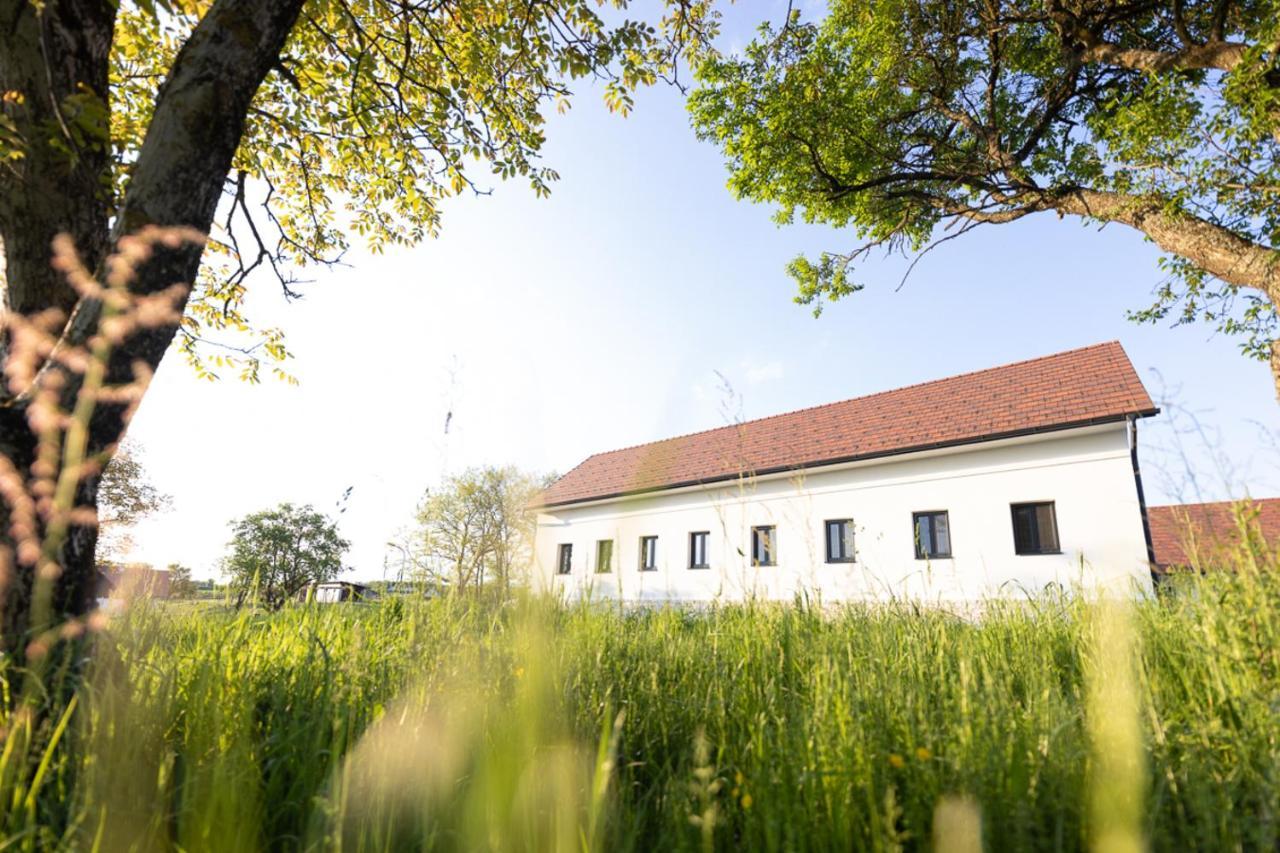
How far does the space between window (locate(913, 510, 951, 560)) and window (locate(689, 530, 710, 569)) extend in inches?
275

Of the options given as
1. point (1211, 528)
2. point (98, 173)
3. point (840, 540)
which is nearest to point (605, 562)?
point (1211, 528)

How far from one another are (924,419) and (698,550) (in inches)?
327

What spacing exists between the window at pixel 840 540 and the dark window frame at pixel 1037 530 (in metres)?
3.81

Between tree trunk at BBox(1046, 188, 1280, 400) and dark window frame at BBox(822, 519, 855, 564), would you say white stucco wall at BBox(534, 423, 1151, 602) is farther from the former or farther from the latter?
tree trunk at BBox(1046, 188, 1280, 400)

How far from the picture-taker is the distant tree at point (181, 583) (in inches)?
112

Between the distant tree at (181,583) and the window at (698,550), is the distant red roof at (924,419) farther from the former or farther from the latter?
the distant tree at (181,583)

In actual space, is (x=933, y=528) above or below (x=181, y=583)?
above

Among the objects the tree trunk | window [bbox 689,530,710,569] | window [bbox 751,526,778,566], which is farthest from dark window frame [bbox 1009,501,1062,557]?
window [bbox 689,530,710,569]

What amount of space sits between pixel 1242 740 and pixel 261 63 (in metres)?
4.10

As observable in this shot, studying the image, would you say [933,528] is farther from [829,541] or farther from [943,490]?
[829,541]

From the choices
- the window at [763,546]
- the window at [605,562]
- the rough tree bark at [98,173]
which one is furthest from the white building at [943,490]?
the rough tree bark at [98,173]

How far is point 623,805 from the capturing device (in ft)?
5.01

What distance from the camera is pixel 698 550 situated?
19.0 metres

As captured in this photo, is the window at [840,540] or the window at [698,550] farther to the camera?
the window at [698,550]
